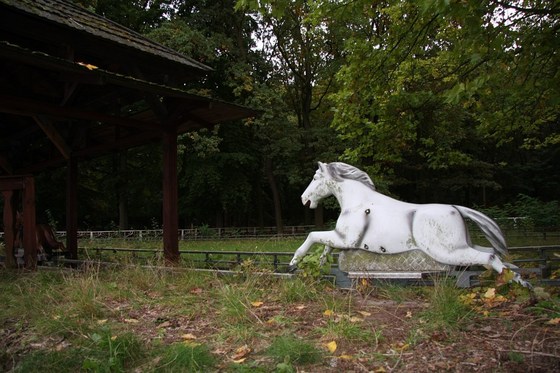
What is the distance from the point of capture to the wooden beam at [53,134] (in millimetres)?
10715

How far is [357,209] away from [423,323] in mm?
2435

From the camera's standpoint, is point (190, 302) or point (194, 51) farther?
point (194, 51)

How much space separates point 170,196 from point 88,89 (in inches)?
157

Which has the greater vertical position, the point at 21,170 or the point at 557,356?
the point at 21,170

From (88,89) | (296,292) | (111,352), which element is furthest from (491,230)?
(88,89)

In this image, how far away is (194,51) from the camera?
22.6 meters

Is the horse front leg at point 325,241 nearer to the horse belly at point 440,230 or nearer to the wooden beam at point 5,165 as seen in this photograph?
the horse belly at point 440,230

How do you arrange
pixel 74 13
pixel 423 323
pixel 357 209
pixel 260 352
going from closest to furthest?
pixel 260 352 < pixel 423 323 < pixel 357 209 < pixel 74 13

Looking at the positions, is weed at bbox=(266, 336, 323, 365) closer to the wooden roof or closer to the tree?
the tree

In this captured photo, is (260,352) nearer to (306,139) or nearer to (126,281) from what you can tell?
(126,281)

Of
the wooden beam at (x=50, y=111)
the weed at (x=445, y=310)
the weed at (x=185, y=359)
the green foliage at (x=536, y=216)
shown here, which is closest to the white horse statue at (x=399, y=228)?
the weed at (x=445, y=310)

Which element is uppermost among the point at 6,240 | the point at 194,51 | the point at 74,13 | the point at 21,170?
the point at 194,51

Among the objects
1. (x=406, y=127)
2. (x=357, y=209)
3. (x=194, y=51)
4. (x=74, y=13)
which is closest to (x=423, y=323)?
(x=357, y=209)

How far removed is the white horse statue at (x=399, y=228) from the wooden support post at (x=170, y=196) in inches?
137
